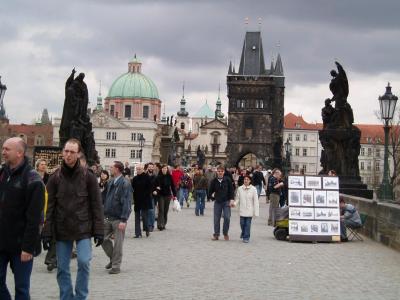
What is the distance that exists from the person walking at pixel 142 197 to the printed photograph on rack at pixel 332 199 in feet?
14.4

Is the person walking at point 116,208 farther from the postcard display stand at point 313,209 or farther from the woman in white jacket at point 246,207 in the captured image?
the postcard display stand at point 313,209

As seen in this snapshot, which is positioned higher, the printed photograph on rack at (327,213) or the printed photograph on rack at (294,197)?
the printed photograph on rack at (294,197)

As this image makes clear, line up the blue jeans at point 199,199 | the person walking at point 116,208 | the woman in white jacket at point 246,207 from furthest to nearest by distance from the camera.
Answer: the blue jeans at point 199,199, the woman in white jacket at point 246,207, the person walking at point 116,208

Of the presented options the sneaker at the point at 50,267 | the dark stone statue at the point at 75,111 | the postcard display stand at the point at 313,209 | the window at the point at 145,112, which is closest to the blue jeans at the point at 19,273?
the sneaker at the point at 50,267

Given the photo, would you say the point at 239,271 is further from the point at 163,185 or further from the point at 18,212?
the point at 163,185

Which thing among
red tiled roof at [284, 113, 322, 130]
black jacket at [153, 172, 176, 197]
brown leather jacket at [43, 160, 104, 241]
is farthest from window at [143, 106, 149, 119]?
brown leather jacket at [43, 160, 104, 241]

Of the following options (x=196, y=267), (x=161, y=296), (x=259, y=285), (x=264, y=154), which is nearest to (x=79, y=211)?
(x=161, y=296)

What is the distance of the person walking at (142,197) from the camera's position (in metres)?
16.6

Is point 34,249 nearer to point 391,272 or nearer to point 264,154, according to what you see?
point 391,272

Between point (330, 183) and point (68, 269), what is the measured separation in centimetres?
1142

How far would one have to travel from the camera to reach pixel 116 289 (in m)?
9.33

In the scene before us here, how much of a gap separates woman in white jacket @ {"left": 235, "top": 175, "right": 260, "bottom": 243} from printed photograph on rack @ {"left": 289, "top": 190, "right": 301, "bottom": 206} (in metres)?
1.26

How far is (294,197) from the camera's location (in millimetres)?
17766

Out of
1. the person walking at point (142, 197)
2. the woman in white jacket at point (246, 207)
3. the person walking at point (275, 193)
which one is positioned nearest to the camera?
the woman in white jacket at point (246, 207)
